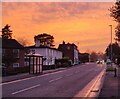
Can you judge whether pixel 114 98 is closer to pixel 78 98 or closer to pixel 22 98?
pixel 78 98

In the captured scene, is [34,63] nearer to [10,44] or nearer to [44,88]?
[44,88]

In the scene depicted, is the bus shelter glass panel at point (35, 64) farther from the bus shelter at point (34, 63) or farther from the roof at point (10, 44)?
the roof at point (10, 44)

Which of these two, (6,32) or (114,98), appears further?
(6,32)

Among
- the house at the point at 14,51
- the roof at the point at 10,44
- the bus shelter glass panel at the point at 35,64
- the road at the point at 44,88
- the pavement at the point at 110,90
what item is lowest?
the road at the point at 44,88

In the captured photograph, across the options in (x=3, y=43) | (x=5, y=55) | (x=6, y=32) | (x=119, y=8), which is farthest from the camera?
(x=6, y=32)

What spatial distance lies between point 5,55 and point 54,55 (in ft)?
179

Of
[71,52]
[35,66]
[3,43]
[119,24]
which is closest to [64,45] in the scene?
[71,52]

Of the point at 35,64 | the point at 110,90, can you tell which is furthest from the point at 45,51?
the point at 110,90

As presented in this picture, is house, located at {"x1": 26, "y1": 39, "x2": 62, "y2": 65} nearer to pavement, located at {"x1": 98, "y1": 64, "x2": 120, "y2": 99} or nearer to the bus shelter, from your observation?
the bus shelter

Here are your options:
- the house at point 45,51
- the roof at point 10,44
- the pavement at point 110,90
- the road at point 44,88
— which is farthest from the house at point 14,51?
the pavement at point 110,90

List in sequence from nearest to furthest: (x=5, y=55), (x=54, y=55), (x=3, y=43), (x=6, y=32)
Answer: (x=5, y=55), (x=3, y=43), (x=54, y=55), (x=6, y=32)

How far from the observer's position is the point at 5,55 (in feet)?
216

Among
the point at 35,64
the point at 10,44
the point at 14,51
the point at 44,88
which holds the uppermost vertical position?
the point at 10,44

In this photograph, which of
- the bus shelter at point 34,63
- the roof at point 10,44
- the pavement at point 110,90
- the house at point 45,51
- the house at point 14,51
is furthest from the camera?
the house at point 45,51
